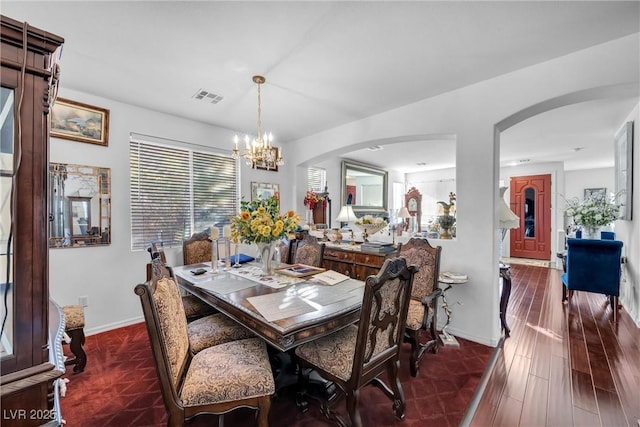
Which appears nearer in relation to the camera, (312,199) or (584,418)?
(584,418)

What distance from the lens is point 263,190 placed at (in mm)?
4547

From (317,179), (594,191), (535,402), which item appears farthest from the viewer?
(594,191)

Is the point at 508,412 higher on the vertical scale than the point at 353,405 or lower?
lower

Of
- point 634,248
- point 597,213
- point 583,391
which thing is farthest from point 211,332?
point 597,213

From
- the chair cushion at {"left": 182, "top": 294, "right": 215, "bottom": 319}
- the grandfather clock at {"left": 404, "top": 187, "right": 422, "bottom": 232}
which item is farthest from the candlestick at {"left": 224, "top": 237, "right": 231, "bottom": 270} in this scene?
the grandfather clock at {"left": 404, "top": 187, "right": 422, "bottom": 232}

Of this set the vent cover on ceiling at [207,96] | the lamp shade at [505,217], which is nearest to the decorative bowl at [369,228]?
the lamp shade at [505,217]

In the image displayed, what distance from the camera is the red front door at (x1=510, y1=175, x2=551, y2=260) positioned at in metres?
6.68

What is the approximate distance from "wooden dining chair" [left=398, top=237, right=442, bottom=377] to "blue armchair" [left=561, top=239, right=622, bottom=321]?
2.33 m

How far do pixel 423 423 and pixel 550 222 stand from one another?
7.24 meters

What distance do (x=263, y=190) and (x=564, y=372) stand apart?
4.18m

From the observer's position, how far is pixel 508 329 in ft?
9.38

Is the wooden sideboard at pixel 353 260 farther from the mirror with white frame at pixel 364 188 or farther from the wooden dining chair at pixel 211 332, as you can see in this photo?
the mirror with white frame at pixel 364 188

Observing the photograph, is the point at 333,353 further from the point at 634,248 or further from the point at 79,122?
the point at 634,248

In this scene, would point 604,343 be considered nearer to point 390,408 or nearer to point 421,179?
point 390,408
